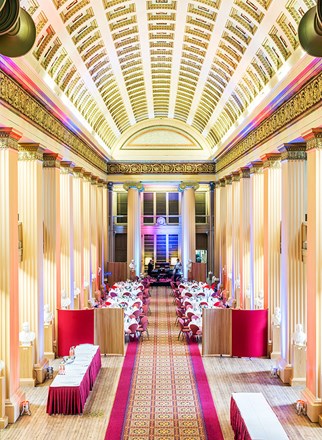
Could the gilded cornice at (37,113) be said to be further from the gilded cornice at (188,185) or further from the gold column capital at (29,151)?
the gilded cornice at (188,185)

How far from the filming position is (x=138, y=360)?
1407 centimetres

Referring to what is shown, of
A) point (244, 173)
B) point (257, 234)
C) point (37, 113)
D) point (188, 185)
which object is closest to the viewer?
point (37, 113)

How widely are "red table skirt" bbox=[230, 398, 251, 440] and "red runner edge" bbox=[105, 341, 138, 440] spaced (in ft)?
6.37

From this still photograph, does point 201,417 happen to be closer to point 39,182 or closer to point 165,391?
point 165,391

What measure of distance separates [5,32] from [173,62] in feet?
48.4

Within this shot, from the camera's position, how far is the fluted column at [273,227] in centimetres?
1357

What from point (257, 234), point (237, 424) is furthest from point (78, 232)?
point (237, 424)

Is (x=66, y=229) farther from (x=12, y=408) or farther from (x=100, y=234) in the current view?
(x=100, y=234)

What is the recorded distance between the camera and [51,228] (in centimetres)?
1370

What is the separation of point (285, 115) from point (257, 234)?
5.04 metres

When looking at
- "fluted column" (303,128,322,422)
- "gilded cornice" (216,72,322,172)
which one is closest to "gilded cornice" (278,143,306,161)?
"gilded cornice" (216,72,322,172)

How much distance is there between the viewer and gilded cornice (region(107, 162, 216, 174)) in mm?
27625

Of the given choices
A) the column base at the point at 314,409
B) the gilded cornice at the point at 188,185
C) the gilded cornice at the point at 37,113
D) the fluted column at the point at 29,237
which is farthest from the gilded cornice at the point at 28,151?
the gilded cornice at the point at 188,185

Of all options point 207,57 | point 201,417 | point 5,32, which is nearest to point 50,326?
point 201,417
